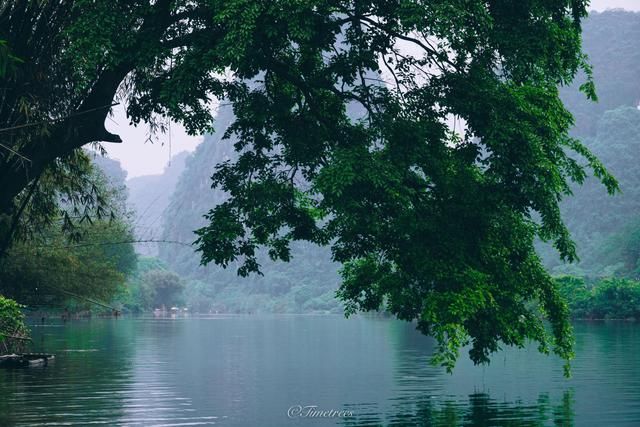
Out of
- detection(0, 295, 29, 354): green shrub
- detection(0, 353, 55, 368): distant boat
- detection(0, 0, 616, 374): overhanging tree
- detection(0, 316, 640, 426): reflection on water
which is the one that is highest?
detection(0, 0, 616, 374): overhanging tree

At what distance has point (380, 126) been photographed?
2342 centimetres

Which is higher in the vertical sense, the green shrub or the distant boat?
the green shrub

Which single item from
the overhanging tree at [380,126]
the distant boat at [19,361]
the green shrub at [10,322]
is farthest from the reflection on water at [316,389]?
the overhanging tree at [380,126]

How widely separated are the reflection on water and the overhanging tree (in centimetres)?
566

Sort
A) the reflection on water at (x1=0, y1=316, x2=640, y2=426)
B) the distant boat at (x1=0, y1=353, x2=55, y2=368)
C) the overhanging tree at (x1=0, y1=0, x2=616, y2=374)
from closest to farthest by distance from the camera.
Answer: the overhanging tree at (x1=0, y1=0, x2=616, y2=374), the reflection on water at (x1=0, y1=316, x2=640, y2=426), the distant boat at (x1=0, y1=353, x2=55, y2=368)

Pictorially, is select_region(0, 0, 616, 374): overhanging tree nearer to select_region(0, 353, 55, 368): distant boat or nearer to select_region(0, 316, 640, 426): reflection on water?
select_region(0, 316, 640, 426): reflection on water

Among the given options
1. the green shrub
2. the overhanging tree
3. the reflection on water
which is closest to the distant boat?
the green shrub

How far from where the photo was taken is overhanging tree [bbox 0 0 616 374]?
71.6 feet

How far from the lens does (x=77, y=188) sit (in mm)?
35156

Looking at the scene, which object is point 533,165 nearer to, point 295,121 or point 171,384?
point 295,121

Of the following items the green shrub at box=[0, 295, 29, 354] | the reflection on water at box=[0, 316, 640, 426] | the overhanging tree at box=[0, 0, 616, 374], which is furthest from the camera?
the green shrub at box=[0, 295, 29, 354]

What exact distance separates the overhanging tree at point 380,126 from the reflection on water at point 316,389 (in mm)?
5655

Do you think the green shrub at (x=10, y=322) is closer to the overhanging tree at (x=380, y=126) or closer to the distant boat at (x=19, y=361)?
the distant boat at (x=19, y=361)

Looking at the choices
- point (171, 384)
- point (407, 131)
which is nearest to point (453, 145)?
point (407, 131)
